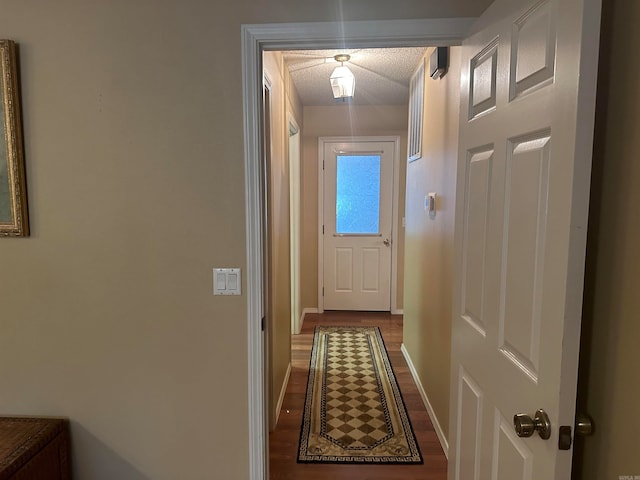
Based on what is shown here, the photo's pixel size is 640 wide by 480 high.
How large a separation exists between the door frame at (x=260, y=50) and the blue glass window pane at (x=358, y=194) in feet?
10.2

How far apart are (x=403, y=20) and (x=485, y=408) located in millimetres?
1324

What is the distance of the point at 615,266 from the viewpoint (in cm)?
86

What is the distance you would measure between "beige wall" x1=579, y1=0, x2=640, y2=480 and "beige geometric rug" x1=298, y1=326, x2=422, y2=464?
4.75 feet

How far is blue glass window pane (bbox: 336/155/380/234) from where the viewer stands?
15.1ft

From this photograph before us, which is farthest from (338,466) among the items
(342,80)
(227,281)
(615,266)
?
(342,80)

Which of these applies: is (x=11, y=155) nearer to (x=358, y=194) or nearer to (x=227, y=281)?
(x=227, y=281)

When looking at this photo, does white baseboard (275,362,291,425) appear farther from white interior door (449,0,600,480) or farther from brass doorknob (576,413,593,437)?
brass doorknob (576,413,593,437)

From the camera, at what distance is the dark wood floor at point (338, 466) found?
2031mm

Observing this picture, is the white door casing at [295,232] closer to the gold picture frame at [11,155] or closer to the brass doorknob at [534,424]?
the gold picture frame at [11,155]

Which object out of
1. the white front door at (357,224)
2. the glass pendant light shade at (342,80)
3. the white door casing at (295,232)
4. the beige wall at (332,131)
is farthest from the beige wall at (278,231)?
the white front door at (357,224)

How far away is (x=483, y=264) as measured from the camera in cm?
123

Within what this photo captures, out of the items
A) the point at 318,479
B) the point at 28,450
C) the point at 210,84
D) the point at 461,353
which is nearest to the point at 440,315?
the point at 461,353

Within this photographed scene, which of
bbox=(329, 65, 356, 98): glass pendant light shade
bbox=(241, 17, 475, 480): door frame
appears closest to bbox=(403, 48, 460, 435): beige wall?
bbox=(329, 65, 356, 98): glass pendant light shade

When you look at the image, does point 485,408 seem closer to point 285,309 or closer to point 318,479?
point 318,479
